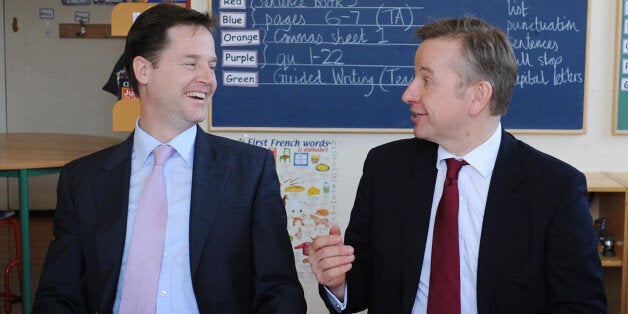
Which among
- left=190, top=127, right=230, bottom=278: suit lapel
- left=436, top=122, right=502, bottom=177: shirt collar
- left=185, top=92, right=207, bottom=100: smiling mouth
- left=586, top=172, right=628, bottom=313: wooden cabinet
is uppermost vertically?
left=185, top=92, right=207, bottom=100: smiling mouth

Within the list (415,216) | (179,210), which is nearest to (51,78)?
(179,210)

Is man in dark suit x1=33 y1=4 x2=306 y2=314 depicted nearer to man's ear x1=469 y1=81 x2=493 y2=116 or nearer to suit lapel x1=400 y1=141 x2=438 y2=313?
suit lapel x1=400 y1=141 x2=438 y2=313

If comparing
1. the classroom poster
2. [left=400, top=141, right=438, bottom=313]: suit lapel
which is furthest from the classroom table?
[left=400, top=141, right=438, bottom=313]: suit lapel

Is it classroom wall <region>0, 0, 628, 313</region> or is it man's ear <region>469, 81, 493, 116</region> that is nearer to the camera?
man's ear <region>469, 81, 493, 116</region>

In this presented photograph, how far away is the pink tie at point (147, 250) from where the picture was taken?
202 centimetres

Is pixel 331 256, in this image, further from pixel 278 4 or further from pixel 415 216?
pixel 278 4

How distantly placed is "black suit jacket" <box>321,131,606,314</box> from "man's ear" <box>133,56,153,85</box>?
69 centimetres

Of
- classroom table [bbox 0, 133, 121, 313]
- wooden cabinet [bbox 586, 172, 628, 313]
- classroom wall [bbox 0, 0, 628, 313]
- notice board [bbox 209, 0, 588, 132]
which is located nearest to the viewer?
wooden cabinet [bbox 586, 172, 628, 313]

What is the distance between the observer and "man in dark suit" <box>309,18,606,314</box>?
1972 mm

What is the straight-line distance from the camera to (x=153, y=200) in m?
2.08

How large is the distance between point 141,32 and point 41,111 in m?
4.81

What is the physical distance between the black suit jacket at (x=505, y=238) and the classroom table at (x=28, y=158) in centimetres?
196

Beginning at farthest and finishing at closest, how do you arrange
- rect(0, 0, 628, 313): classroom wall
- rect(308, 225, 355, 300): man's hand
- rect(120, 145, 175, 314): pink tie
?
1. rect(0, 0, 628, 313): classroom wall
2. rect(120, 145, 175, 314): pink tie
3. rect(308, 225, 355, 300): man's hand

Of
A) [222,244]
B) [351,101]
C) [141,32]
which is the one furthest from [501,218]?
[351,101]
